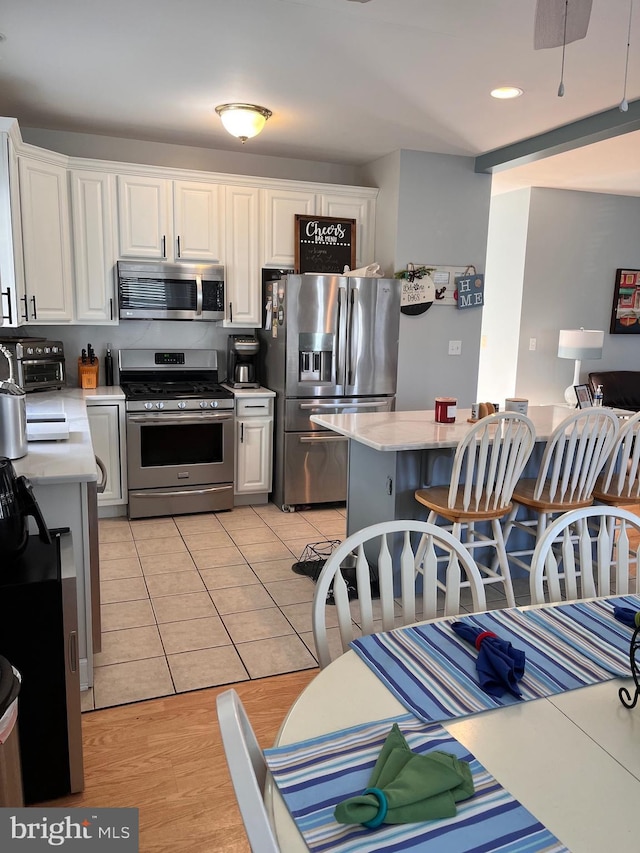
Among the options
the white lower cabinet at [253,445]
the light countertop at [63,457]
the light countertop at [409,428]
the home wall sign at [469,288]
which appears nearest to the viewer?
the light countertop at [63,457]

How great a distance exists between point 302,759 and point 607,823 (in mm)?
441

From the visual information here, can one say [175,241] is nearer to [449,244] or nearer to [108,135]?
[108,135]

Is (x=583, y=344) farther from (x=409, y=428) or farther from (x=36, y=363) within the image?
(x=36, y=363)

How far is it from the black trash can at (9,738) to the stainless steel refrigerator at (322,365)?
3.26m

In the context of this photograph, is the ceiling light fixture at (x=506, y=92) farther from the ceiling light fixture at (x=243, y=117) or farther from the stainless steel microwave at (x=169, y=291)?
the stainless steel microwave at (x=169, y=291)

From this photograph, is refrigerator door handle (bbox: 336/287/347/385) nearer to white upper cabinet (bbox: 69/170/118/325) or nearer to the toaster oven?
white upper cabinet (bbox: 69/170/118/325)

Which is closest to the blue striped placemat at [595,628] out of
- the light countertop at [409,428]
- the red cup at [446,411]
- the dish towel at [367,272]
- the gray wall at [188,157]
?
the light countertop at [409,428]

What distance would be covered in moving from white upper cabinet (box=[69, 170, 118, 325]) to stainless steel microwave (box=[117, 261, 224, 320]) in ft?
0.30

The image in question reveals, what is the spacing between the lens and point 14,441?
8.07 feet

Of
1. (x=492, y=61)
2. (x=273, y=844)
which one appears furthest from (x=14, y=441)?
(x=492, y=61)

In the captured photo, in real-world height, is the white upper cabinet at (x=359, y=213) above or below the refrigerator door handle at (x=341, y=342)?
above

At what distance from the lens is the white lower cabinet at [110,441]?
425 cm

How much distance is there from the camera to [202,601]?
323 cm

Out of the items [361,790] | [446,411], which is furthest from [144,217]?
[361,790]
